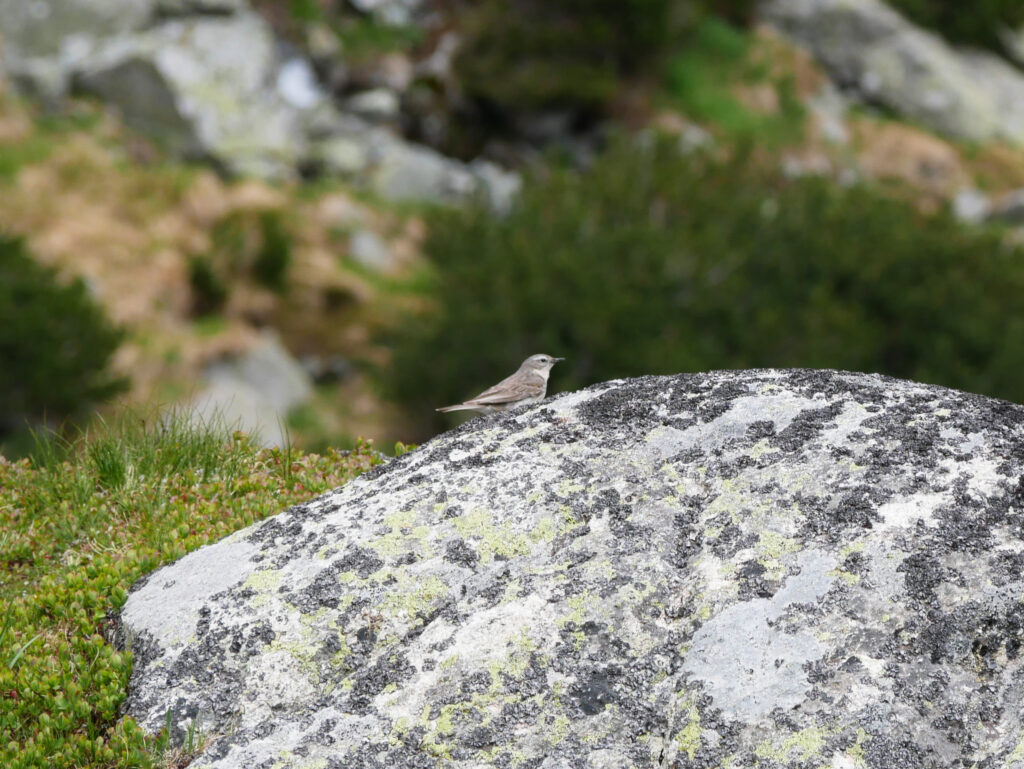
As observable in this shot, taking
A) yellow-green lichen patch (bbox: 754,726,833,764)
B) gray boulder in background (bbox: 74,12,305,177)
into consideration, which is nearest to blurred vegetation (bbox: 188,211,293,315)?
gray boulder in background (bbox: 74,12,305,177)

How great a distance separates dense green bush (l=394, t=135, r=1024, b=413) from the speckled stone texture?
15.7 metres

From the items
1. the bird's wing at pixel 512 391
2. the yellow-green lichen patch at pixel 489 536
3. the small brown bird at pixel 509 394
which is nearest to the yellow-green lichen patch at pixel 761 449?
the yellow-green lichen patch at pixel 489 536

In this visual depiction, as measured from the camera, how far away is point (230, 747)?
3688 mm

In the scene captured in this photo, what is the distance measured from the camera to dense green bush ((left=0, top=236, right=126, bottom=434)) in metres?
18.6

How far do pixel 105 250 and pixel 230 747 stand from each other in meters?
24.3

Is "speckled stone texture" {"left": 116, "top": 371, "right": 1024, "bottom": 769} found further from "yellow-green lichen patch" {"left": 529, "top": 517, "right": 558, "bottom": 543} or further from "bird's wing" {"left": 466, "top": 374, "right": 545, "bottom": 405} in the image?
"bird's wing" {"left": 466, "top": 374, "right": 545, "bottom": 405}

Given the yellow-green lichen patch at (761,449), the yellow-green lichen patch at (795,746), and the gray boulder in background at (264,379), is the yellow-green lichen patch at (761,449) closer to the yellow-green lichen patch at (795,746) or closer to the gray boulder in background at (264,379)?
the yellow-green lichen patch at (795,746)

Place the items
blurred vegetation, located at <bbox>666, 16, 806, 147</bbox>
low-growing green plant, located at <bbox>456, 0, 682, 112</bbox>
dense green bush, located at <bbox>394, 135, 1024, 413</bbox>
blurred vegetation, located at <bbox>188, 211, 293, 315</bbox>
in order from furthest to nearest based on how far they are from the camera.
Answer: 1. blurred vegetation, located at <bbox>666, 16, 806, 147</bbox>
2. low-growing green plant, located at <bbox>456, 0, 682, 112</bbox>
3. blurred vegetation, located at <bbox>188, 211, 293, 315</bbox>
4. dense green bush, located at <bbox>394, 135, 1024, 413</bbox>

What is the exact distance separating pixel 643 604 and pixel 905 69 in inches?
1668

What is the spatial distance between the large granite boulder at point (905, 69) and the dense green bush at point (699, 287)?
16.6 meters

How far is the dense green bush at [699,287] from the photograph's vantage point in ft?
71.9

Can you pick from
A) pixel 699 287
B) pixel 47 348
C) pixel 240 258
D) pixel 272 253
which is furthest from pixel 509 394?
pixel 272 253

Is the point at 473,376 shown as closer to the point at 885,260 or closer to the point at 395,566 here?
the point at 885,260

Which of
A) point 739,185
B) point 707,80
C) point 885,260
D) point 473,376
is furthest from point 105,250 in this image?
point 707,80
